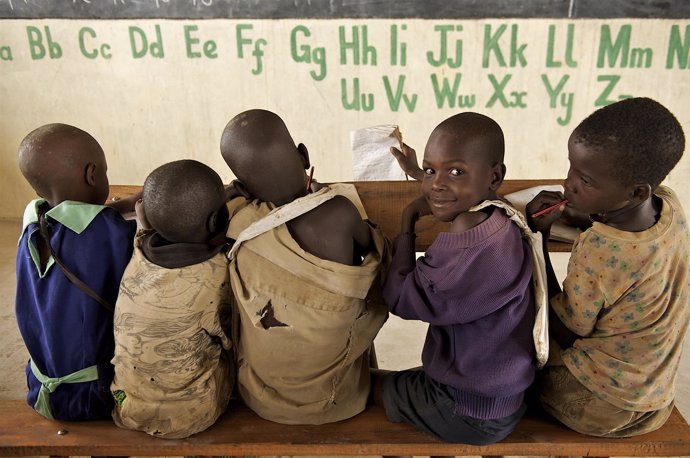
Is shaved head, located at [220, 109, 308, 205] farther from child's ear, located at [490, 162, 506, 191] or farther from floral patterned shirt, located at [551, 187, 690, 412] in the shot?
floral patterned shirt, located at [551, 187, 690, 412]

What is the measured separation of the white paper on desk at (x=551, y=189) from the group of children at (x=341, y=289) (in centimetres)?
15

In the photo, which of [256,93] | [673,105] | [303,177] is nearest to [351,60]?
[256,93]

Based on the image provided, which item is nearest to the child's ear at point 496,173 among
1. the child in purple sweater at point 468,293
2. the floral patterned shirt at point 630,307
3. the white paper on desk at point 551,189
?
the child in purple sweater at point 468,293

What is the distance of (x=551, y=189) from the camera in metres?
1.66

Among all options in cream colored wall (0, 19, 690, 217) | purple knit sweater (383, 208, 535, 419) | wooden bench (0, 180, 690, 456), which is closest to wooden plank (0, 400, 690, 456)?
wooden bench (0, 180, 690, 456)

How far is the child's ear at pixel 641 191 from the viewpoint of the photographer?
1088 millimetres

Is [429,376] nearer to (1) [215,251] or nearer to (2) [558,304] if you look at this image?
(2) [558,304]

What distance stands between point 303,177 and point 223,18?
2666mm

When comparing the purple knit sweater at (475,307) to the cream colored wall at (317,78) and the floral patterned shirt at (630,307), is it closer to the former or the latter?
the floral patterned shirt at (630,307)

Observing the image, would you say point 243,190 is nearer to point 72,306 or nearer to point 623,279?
point 72,306

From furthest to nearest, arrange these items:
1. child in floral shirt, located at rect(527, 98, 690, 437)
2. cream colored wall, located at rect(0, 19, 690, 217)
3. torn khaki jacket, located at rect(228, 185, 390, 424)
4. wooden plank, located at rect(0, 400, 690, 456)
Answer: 1. cream colored wall, located at rect(0, 19, 690, 217)
2. wooden plank, located at rect(0, 400, 690, 456)
3. torn khaki jacket, located at rect(228, 185, 390, 424)
4. child in floral shirt, located at rect(527, 98, 690, 437)

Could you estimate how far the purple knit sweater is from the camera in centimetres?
112

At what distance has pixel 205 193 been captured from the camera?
118cm

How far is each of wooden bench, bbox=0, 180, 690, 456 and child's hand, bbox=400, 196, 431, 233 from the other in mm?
493
